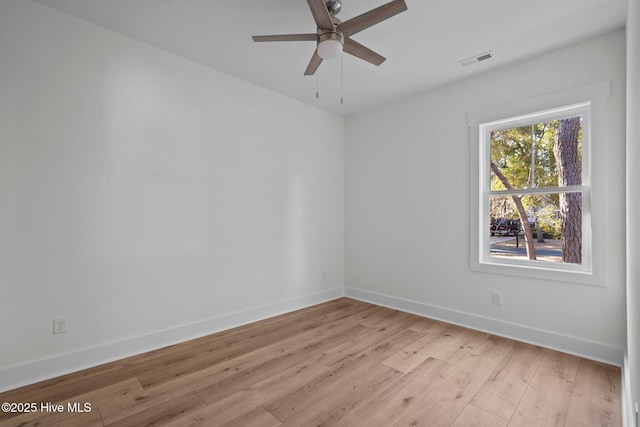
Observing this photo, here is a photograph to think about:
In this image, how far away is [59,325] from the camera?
236 centimetres

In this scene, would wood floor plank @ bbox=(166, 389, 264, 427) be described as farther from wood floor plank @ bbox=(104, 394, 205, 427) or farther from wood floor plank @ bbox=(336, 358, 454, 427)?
wood floor plank @ bbox=(336, 358, 454, 427)

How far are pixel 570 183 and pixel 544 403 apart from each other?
1.93 m

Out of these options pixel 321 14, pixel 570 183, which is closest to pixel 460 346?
pixel 570 183

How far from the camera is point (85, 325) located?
2.47 meters

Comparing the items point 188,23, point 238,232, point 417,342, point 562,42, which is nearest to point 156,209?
point 238,232

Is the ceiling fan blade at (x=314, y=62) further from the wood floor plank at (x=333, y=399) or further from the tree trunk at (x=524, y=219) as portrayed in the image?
the wood floor plank at (x=333, y=399)

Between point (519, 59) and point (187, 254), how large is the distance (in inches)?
149

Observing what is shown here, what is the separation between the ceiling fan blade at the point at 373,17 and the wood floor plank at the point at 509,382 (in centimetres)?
252

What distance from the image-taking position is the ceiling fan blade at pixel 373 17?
1.77 metres

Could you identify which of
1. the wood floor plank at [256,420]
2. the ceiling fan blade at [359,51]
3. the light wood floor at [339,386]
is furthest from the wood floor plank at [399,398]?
the ceiling fan blade at [359,51]

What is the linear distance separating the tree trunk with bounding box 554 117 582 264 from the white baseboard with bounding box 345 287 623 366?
0.72m

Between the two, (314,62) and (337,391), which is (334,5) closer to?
(314,62)

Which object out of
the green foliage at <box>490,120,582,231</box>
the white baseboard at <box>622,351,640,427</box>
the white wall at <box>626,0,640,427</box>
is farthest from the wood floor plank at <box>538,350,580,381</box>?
the green foliage at <box>490,120,582,231</box>

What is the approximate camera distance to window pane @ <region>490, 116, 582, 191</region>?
2857mm
